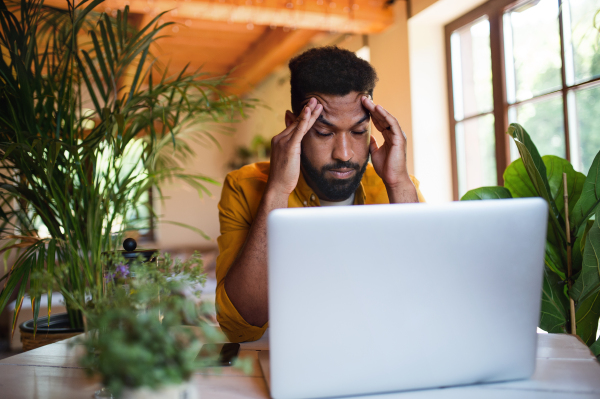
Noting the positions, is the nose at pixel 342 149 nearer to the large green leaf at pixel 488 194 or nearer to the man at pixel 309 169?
the man at pixel 309 169

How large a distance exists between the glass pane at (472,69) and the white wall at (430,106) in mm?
87

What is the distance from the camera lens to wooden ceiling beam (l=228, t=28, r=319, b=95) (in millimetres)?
4203

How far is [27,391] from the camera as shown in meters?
0.76

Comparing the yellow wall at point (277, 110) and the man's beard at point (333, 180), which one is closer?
the man's beard at point (333, 180)

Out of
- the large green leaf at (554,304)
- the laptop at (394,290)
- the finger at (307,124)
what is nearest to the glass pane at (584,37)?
the large green leaf at (554,304)

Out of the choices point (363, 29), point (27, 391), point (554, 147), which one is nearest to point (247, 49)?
point (363, 29)

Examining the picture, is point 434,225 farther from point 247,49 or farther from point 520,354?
point 247,49

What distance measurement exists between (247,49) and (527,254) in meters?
5.00

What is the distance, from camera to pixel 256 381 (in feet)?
2.51

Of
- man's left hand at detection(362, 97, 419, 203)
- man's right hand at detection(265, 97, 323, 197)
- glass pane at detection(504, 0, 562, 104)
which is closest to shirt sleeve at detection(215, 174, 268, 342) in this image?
man's right hand at detection(265, 97, 323, 197)

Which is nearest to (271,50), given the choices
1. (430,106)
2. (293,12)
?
(293,12)

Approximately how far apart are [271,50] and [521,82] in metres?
2.60

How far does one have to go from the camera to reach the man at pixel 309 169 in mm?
1225

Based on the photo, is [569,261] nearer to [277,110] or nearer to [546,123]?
[546,123]
